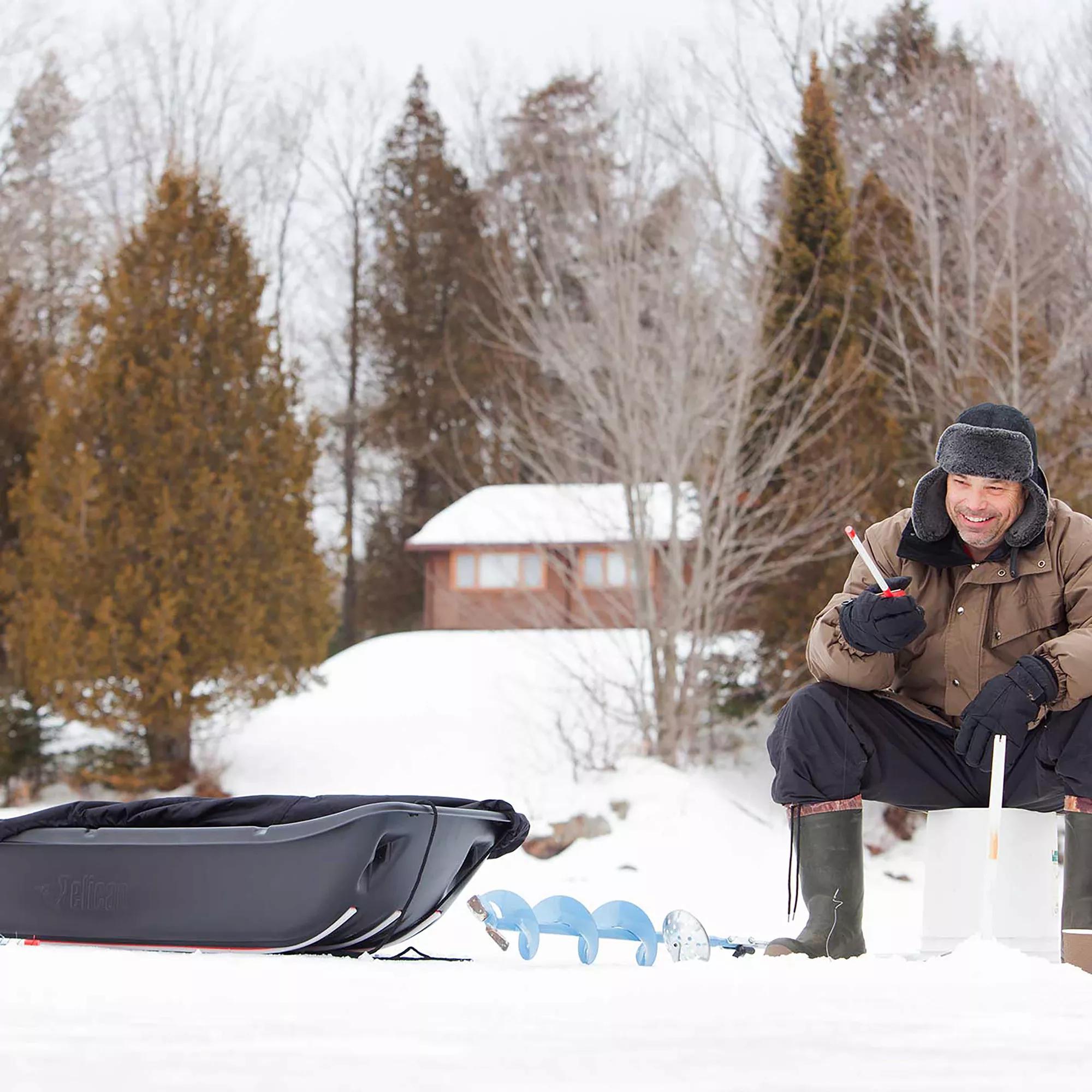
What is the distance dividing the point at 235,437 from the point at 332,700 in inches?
152

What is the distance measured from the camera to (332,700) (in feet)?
40.0

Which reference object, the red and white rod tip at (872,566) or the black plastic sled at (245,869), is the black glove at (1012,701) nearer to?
the red and white rod tip at (872,566)

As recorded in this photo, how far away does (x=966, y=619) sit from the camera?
2908 mm

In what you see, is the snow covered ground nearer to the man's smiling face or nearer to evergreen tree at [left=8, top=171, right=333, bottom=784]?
the man's smiling face

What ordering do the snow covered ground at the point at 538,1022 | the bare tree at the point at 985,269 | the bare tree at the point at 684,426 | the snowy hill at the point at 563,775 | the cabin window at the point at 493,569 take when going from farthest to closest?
the cabin window at the point at 493,569, the bare tree at the point at 985,269, the bare tree at the point at 684,426, the snowy hill at the point at 563,775, the snow covered ground at the point at 538,1022

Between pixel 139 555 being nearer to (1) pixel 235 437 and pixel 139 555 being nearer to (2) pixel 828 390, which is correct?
(1) pixel 235 437

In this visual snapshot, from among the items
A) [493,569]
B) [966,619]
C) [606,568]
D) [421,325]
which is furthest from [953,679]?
[421,325]

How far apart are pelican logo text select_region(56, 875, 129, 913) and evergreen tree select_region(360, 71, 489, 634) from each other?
19.6 metres

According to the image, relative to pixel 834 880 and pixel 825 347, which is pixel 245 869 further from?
pixel 825 347

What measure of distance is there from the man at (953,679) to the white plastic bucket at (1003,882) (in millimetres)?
79

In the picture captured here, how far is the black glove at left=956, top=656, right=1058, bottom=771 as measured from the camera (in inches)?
102

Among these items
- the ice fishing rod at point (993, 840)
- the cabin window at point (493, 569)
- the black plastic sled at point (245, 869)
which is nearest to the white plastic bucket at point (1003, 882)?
the ice fishing rod at point (993, 840)

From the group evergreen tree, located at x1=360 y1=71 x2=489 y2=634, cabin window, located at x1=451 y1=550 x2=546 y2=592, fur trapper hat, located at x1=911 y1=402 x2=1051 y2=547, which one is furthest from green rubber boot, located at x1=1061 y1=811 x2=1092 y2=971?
evergreen tree, located at x1=360 y1=71 x2=489 y2=634

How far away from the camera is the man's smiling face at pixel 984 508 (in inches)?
114
